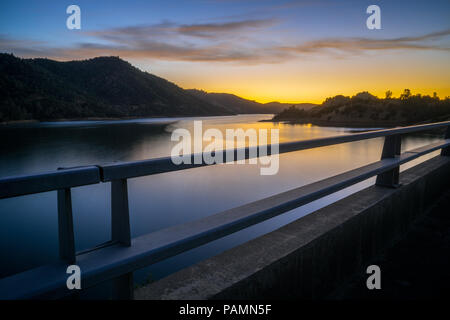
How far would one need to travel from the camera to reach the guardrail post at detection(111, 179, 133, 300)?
1.23 metres

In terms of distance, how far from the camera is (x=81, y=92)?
118 meters

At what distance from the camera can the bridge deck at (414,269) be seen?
2.41 metres

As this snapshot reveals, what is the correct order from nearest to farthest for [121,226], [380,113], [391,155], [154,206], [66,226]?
[66,226] → [121,226] → [391,155] → [154,206] → [380,113]

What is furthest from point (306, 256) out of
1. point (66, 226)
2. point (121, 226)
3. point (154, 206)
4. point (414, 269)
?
point (154, 206)

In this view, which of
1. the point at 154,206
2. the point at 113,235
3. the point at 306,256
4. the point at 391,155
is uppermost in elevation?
the point at 391,155

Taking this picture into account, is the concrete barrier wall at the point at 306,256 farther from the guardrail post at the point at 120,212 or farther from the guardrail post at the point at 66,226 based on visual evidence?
the guardrail post at the point at 66,226

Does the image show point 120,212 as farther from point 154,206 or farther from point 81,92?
point 81,92

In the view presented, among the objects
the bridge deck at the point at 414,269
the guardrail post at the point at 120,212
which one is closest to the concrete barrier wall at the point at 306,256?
the bridge deck at the point at 414,269

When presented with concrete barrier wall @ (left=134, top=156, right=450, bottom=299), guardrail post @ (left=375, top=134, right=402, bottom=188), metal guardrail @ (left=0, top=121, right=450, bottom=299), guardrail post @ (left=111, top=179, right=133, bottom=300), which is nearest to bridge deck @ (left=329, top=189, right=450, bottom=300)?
concrete barrier wall @ (left=134, top=156, right=450, bottom=299)

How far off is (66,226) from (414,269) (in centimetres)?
292

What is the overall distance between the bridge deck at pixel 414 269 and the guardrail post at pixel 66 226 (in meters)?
2.07

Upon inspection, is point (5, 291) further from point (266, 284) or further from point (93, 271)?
point (266, 284)
